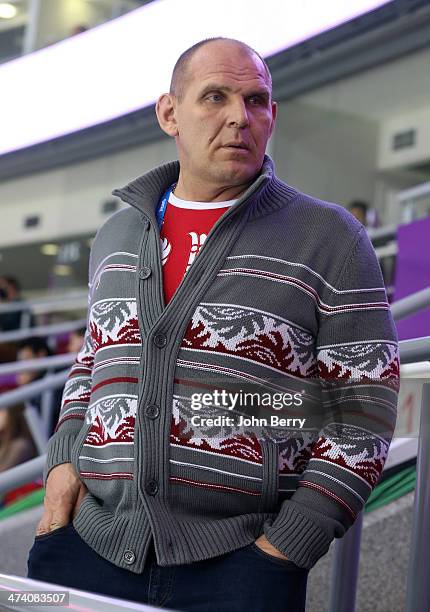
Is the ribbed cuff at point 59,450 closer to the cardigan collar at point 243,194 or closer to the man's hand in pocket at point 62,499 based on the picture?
the man's hand in pocket at point 62,499

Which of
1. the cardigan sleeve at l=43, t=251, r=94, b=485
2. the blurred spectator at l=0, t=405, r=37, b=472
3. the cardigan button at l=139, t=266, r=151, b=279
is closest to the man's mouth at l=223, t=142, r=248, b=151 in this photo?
the cardigan button at l=139, t=266, r=151, b=279

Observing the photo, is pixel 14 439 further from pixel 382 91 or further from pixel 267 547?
pixel 382 91

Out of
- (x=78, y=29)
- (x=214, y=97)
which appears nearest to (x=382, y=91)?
(x=78, y=29)

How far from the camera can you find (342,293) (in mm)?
1456

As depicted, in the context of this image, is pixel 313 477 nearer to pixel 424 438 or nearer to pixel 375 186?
pixel 424 438

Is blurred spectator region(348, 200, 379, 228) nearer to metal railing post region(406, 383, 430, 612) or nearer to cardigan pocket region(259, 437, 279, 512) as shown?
metal railing post region(406, 383, 430, 612)

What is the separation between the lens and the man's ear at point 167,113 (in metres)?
1.70

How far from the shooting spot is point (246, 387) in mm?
1442

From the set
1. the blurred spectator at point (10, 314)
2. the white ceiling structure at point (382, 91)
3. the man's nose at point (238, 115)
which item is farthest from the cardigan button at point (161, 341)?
the white ceiling structure at point (382, 91)

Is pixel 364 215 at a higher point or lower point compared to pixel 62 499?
higher

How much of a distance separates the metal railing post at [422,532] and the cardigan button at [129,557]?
451 mm

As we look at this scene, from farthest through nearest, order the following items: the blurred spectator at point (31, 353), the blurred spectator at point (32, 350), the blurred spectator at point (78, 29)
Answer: the blurred spectator at point (78, 29)
the blurred spectator at point (32, 350)
the blurred spectator at point (31, 353)

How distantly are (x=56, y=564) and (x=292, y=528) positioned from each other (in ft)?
1.26

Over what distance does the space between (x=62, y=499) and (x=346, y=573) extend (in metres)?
0.56
